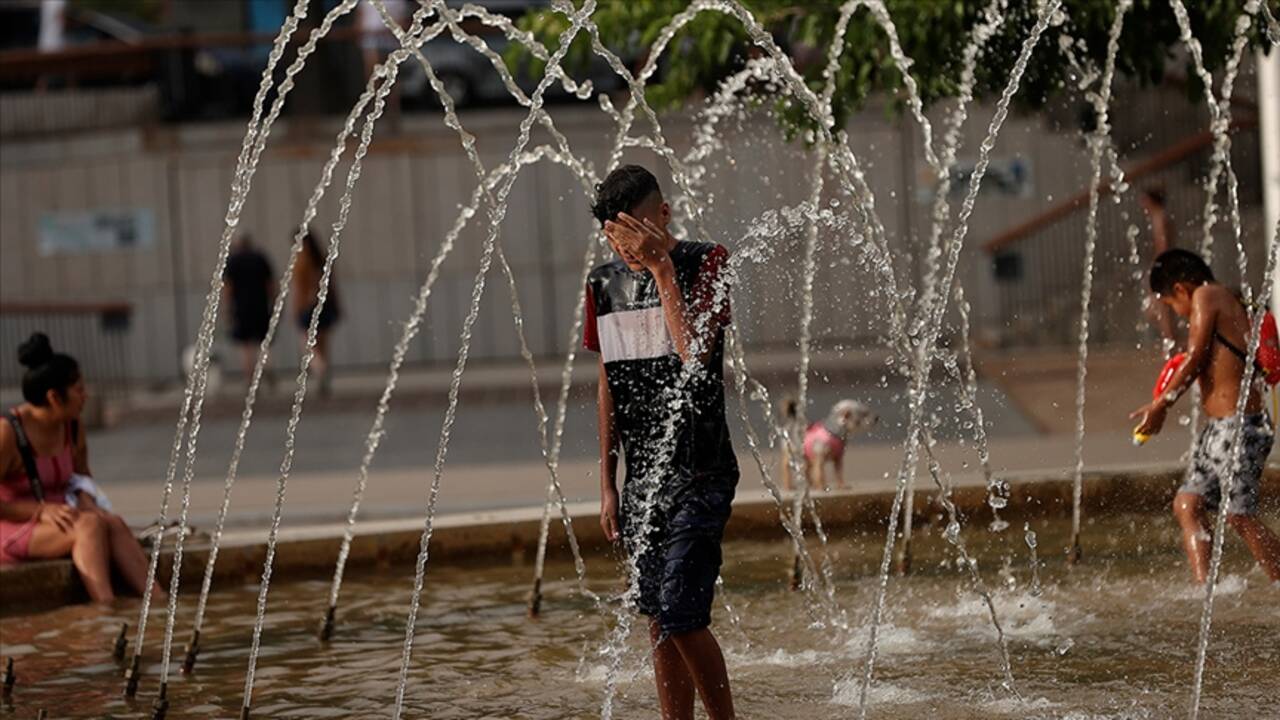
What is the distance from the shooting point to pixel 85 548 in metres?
8.59

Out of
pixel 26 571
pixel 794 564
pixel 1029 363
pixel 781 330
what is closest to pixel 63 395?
pixel 26 571

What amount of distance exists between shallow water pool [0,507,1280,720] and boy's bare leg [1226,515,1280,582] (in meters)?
0.10

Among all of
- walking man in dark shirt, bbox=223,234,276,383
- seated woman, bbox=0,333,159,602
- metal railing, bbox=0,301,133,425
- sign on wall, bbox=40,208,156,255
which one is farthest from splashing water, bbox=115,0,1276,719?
sign on wall, bbox=40,208,156,255

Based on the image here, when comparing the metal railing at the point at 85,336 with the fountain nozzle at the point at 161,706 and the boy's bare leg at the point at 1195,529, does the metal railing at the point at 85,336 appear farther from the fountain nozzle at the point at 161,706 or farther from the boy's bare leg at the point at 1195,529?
the boy's bare leg at the point at 1195,529

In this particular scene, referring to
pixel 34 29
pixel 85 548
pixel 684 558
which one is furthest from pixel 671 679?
pixel 34 29

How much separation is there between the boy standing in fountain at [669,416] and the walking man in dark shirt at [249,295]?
612 inches

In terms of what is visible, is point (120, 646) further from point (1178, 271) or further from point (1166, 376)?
point (1178, 271)

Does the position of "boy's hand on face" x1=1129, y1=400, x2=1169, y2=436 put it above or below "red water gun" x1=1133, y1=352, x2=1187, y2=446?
below

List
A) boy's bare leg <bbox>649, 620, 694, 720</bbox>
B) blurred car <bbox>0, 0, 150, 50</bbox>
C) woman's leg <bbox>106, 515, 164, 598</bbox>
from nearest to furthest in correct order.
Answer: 1. boy's bare leg <bbox>649, 620, 694, 720</bbox>
2. woman's leg <bbox>106, 515, 164, 598</bbox>
3. blurred car <bbox>0, 0, 150, 50</bbox>

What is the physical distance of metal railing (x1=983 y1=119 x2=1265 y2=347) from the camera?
63.9 ft

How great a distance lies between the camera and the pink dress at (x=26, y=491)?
340 inches

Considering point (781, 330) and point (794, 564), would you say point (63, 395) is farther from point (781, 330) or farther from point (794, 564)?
point (781, 330)

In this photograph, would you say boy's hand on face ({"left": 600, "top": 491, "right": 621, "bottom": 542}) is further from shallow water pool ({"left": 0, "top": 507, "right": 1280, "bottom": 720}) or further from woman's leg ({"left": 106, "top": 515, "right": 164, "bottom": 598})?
woman's leg ({"left": 106, "top": 515, "right": 164, "bottom": 598})

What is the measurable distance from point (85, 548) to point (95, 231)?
15.9 m
